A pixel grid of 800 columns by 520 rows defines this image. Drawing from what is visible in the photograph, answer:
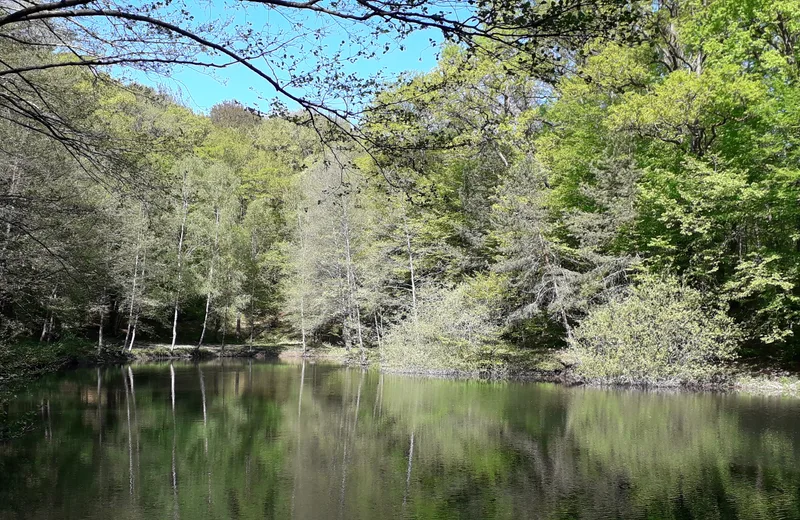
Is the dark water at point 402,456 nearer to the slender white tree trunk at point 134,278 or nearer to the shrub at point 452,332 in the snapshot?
the shrub at point 452,332

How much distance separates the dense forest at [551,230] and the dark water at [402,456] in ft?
8.98

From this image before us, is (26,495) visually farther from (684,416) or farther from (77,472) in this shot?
(684,416)

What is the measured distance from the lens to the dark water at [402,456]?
6.35 m

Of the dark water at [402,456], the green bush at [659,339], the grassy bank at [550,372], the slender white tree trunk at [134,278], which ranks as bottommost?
the dark water at [402,456]

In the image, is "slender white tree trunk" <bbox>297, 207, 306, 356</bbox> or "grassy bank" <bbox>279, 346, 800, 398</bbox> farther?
"slender white tree trunk" <bbox>297, 207, 306, 356</bbox>

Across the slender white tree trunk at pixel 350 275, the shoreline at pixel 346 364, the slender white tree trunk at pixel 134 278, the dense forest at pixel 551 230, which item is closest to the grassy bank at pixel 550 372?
the shoreline at pixel 346 364

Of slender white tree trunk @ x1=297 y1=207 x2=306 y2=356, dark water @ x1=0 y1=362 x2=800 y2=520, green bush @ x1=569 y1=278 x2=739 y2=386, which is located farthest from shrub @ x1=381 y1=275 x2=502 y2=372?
slender white tree trunk @ x1=297 y1=207 x2=306 y2=356

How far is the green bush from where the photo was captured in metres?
15.7

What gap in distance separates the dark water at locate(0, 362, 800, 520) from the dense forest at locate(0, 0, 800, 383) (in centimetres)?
274

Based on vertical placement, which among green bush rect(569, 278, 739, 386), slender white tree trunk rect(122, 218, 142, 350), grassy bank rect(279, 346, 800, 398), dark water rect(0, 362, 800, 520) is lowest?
dark water rect(0, 362, 800, 520)

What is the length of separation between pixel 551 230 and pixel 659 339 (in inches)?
209

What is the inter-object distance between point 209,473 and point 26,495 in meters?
2.04

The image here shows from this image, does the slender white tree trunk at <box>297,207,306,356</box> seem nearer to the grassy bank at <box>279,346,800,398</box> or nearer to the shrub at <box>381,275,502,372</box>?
the grassy bank at <box>279,346,800,398</box>

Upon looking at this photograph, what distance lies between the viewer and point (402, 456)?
8789 mm
